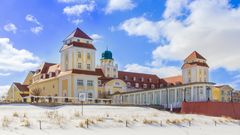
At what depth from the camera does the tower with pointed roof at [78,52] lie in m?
60.5

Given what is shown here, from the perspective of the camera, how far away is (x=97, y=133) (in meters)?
23.3

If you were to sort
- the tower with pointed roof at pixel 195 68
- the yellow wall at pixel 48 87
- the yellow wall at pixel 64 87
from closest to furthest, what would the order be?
1. the yellow wall at pixel 64 87
2. the yellow wall at pixel 48 87
3. the tower with pointed roof at pixel 195 68

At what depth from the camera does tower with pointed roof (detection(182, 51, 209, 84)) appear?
280 ft

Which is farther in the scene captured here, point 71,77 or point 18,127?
point 71,77

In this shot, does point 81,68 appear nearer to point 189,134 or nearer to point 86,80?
point 86,80

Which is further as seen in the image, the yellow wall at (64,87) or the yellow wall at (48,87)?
the yellow wall at (48,87)

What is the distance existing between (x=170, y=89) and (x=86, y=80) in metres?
12.3

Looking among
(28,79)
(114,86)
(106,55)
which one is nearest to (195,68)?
(114,86)

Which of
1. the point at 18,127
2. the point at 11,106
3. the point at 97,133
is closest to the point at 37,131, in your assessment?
the point at 18,127

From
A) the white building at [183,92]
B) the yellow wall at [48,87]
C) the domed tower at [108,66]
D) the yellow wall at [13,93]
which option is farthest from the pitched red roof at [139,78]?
the yellow wall at [48,87]

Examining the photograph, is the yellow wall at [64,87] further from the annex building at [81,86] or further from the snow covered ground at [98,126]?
the snow covered ground at [98,126]

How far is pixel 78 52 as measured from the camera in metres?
60.8

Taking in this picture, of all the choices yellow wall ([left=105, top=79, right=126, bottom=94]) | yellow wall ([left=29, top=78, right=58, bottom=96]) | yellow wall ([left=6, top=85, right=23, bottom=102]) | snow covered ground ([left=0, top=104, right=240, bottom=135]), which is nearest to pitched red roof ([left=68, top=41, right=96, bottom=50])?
yellow wall ([left=29, top=78, right=58, bottom=96])

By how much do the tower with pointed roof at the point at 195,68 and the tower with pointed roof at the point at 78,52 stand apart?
30.1 metres
